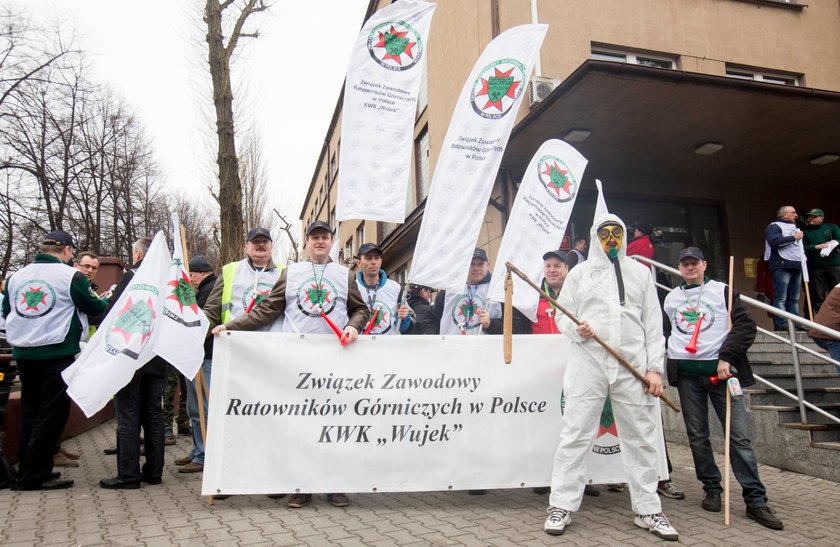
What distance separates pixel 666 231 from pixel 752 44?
461 centimetres

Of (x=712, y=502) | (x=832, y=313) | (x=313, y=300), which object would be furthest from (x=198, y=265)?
(x=832, y=313)

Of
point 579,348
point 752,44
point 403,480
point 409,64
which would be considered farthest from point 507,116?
point 752,44

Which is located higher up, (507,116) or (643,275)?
(507,116)

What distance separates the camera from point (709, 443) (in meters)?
4.60

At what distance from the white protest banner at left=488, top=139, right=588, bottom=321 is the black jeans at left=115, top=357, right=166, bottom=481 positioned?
124 inches

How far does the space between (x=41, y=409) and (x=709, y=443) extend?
5.54 meters

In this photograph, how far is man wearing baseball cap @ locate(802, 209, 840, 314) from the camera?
29.6 ft

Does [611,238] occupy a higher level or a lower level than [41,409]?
higher

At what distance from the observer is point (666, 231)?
12016mm

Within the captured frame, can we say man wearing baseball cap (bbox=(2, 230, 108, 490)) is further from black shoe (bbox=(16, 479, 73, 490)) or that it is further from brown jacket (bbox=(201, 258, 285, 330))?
brown jacket (bbox=(201, 258, 285, 330))

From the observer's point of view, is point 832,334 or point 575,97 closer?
point 832,334

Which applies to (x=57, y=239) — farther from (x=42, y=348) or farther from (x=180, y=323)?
(x=180, y=323)

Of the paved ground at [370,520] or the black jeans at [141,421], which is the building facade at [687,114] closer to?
the paved ground at [370,520]

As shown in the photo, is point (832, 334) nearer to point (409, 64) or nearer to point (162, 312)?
point (409, 64)
